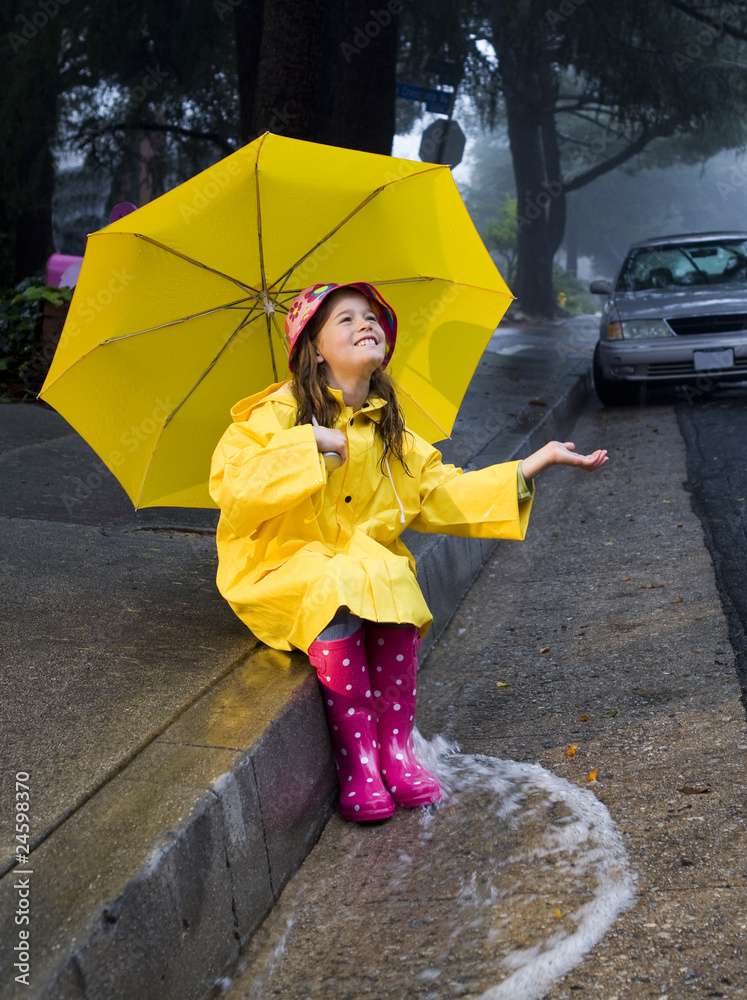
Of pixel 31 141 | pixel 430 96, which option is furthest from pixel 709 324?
→ pixel 31 141

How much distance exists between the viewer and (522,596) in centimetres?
550

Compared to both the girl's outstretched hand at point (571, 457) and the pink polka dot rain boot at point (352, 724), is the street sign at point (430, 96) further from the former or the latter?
the pink polka dot rain boot at point (352, 724)

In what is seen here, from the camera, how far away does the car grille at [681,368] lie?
10984mm

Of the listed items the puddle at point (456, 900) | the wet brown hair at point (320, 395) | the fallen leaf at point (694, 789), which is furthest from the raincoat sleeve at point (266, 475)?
the fallen leaf at point (694, 789)

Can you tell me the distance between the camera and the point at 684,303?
1130 cm

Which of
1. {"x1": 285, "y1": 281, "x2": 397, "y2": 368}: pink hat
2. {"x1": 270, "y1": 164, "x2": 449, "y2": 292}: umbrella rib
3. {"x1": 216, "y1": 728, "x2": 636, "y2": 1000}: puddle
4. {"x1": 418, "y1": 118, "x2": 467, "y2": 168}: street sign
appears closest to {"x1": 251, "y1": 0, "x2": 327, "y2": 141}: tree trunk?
{"x1": 270, "y1": 164, "x2": 449, "y2": 292}: umbrella rib

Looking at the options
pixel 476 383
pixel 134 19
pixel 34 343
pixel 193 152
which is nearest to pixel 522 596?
pixel 34 343

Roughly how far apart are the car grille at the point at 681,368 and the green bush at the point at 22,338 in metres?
5.20

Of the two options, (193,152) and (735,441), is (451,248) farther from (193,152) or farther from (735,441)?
(193,152)

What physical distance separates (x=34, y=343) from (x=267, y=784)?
25.4ft

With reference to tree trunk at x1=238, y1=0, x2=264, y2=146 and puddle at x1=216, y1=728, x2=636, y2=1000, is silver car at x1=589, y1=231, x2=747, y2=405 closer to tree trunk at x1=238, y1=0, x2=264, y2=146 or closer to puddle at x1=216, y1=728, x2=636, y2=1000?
tree trunk at x1=238, y1=0, x2=264, y2=146

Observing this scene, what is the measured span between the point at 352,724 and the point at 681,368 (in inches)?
334

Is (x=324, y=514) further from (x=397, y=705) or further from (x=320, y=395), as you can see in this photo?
(x=397, y=705)

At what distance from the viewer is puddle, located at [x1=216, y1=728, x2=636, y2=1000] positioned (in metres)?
2.50
